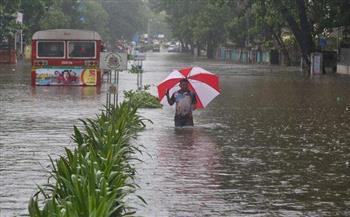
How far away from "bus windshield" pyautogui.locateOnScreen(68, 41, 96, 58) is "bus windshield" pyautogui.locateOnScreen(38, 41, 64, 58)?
364 millimetres

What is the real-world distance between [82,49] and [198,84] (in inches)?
600

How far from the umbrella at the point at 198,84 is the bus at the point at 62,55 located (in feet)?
47.8

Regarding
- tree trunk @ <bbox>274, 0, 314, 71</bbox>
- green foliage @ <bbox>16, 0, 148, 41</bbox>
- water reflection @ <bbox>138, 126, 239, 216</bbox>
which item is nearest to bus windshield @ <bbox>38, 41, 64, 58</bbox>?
water reflection @ <bbox>138, 126, 239, 216</bbox>

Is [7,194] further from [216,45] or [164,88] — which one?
[216,45]

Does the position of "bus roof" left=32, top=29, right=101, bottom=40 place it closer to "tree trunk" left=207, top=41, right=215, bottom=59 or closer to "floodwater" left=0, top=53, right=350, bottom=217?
"floodwater" left=0, top=53, right=350, bottom=217

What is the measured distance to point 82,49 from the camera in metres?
32.2

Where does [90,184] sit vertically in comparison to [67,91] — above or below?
above

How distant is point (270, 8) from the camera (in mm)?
47375

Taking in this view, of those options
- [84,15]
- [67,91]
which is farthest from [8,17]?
[84,15]

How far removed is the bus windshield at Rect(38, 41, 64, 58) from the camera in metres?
32.0

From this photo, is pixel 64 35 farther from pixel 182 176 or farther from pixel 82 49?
pixel 182 176

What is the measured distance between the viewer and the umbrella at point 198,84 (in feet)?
57.8

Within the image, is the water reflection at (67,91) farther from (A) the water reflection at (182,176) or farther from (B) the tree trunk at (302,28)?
(B) the tree trunk at (302,28)

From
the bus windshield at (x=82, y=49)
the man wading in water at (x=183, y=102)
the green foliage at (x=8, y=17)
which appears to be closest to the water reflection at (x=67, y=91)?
the bus windshield at (x=82, y=49)
